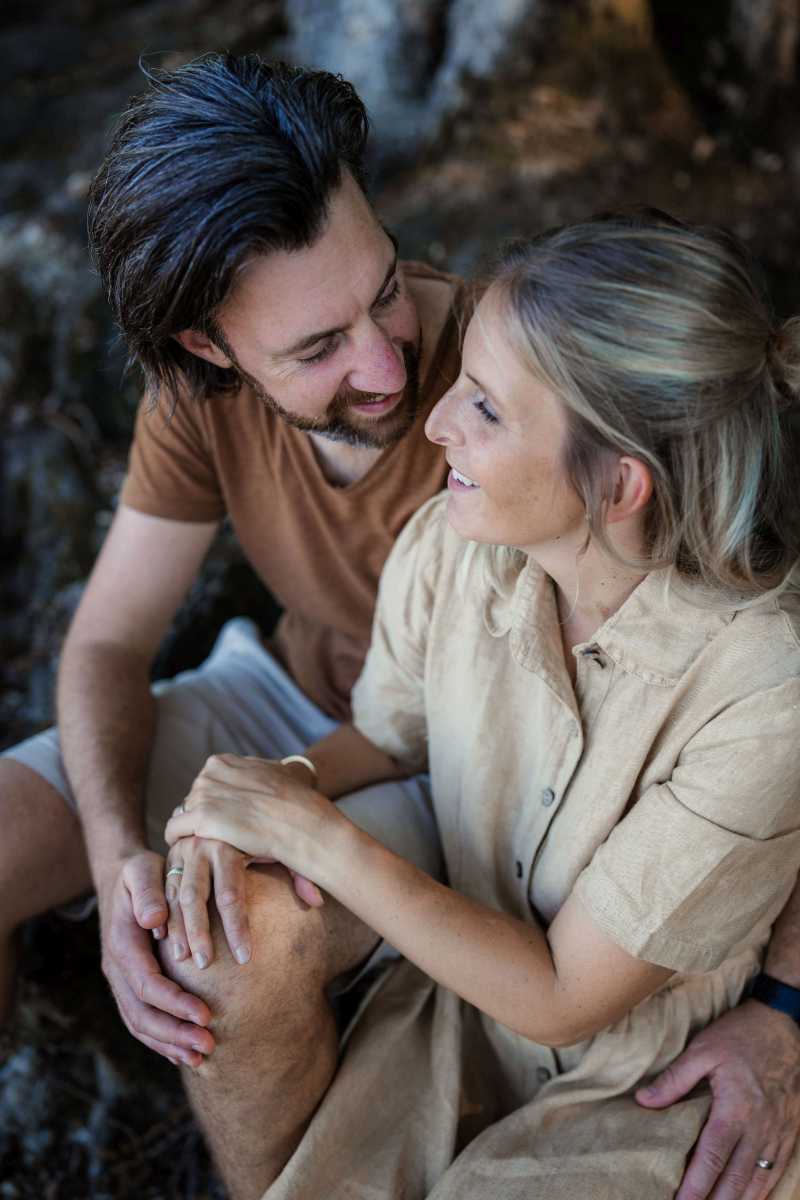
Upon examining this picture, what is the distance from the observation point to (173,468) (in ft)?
8.12

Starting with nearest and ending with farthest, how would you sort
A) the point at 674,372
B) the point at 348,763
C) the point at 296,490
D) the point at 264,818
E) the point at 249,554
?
1. the point at 674,372
2. the point at 264,818
3. the point at 348,763
4. the point at 296,490
5. the point at 249,554

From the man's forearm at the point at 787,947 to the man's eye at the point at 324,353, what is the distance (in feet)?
4.24

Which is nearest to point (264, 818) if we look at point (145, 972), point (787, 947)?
point (145, 972)

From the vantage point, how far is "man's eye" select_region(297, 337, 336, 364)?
2105mm

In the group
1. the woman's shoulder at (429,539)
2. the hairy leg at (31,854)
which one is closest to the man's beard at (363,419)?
the woman's shoulder at (429,539)


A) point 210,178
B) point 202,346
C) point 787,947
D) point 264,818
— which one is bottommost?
point 787,947

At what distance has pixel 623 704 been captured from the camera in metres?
1.85

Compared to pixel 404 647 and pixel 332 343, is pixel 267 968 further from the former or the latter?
pixel 332 343

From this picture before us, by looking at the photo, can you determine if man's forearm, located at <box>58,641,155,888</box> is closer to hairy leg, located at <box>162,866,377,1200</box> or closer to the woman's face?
hairy leg, located at <box>162,866,377,1200</box>

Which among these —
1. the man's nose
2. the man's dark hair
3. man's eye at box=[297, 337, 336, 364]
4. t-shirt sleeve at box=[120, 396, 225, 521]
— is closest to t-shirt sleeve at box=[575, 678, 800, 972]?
the man's nose

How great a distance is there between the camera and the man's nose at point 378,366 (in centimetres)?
209

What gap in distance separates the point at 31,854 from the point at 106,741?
268mm

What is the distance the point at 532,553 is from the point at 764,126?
3.06 metres

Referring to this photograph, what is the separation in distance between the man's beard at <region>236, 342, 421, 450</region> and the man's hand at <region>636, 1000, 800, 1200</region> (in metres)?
1.24
